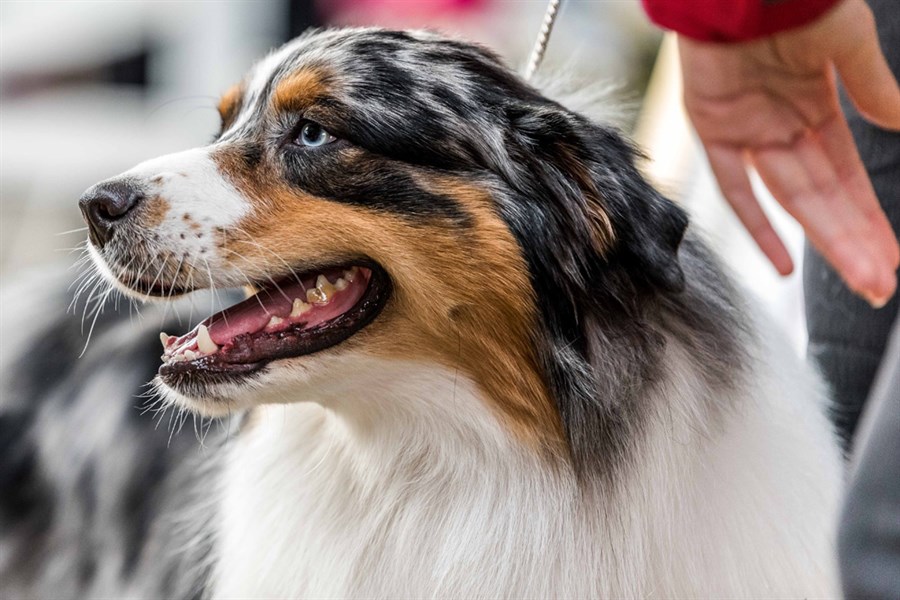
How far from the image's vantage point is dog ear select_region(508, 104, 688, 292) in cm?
134

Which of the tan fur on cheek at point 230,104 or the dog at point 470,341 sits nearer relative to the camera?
the dog at point 470,341

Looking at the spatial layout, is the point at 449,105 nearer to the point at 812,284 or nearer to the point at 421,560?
the point at 421,560

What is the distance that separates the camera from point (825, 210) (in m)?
1.52

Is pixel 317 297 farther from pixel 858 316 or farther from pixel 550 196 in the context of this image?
pixel 858 316

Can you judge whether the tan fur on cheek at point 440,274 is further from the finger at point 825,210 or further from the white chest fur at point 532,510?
the finger at point 825,210

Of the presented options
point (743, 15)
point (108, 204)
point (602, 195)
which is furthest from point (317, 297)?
point (743, 15)

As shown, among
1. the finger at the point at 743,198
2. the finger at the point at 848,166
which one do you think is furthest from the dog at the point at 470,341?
the finger at the point at 848,166

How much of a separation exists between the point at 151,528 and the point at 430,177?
0.97 m

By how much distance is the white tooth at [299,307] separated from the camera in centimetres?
140

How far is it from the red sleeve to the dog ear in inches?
7.6

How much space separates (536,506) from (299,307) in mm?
422

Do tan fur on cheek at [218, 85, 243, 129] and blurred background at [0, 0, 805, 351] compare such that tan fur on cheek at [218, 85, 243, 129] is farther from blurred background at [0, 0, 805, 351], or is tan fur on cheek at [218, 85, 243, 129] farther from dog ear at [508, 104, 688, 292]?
blurred background at [0, 0, 805, 351]

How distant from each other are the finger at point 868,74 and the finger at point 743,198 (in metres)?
0.19

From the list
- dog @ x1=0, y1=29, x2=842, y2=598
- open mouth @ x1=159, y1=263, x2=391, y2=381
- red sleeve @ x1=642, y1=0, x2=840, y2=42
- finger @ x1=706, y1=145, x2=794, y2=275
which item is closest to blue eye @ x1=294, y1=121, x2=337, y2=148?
dog @ x1=0, y1=29, x2=842, y2=598
